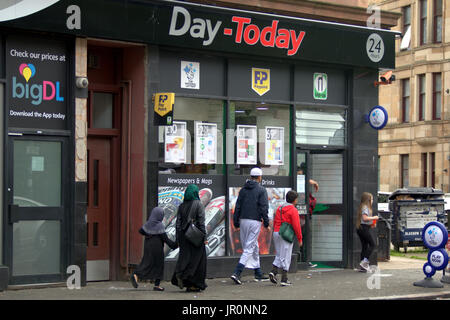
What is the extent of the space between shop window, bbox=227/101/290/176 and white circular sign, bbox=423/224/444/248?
3.37 m

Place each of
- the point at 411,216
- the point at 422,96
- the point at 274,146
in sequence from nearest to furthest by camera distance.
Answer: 1. the point at 274,146
2. the point at 411,216
3. the point at 422,96

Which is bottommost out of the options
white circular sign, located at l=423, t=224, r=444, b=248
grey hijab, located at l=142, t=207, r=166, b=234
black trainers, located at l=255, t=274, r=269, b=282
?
black trainers, located at l=255, t=274, r=269, b=282

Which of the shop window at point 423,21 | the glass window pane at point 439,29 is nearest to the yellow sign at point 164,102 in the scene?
the glass window pane at point 439,29

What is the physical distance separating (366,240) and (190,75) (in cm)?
488

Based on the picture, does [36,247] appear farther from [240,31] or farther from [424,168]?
[424,168]

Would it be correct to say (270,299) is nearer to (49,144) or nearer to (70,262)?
(70,262)

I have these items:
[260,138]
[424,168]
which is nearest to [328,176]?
[260,138]

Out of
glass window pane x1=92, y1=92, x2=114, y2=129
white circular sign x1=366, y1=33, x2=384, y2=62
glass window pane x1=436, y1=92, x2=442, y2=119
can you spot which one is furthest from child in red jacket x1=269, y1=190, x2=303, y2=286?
glass window pane x1=436, y1=92, x2=442, y2=119

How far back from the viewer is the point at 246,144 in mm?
16172

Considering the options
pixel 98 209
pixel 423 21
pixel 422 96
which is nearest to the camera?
pixel 98 209

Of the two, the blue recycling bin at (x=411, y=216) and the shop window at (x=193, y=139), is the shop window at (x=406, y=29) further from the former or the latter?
the shop window at (x=193, y=139)

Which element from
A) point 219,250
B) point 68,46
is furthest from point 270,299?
point 68,46

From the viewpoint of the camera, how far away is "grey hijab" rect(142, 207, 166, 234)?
13.6 m

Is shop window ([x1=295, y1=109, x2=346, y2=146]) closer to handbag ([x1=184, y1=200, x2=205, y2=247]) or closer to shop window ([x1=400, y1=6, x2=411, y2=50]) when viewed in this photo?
handbag ([x1=184, y1=200, x2=205, y2=247])
